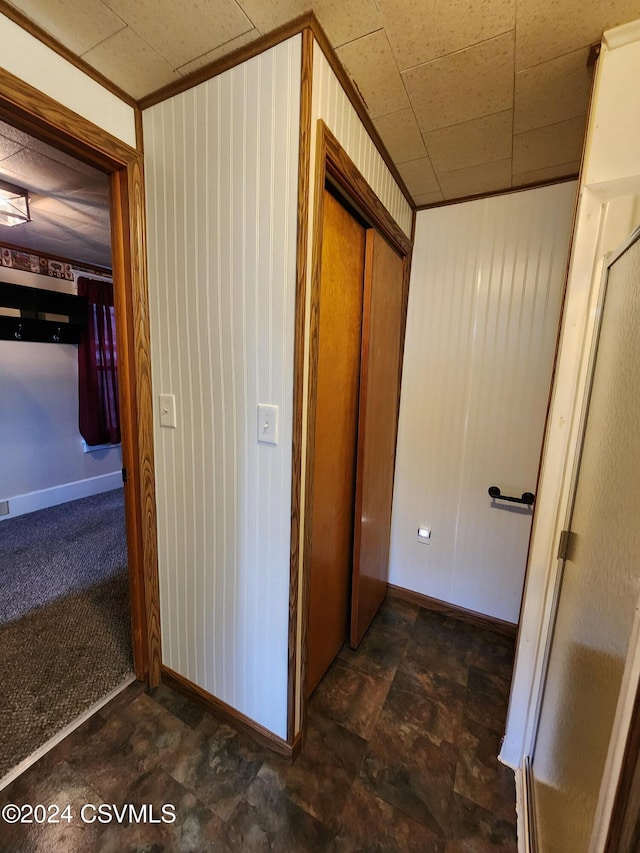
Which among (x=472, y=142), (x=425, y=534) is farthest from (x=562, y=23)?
(x=425, y=534)

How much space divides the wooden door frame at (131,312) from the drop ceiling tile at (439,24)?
3.10 feet

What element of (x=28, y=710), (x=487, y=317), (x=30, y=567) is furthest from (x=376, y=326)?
(x=30, y=567)

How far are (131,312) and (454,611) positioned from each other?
235 cm

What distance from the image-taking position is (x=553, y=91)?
1.18 metres

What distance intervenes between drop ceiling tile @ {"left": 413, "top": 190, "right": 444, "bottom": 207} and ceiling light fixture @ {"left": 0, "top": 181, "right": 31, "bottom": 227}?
7.46ft

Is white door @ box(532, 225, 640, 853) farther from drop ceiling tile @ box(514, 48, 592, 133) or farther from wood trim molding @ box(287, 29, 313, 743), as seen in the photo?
wood trim molding @ box(287, 29, 313, 743)

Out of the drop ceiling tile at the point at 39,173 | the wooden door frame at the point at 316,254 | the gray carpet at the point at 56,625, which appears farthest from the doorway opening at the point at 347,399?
the drop ceiling tile at the point at 39,173

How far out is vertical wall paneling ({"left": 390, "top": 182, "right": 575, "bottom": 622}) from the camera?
5.73ft

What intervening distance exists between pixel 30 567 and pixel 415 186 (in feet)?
11.6

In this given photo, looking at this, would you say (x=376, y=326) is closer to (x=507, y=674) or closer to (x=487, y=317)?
(x=487, y=317)

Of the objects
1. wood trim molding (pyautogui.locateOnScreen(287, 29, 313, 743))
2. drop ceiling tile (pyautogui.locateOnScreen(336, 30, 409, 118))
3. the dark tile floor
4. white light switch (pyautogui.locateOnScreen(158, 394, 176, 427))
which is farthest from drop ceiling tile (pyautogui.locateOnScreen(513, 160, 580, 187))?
the dark tile floor

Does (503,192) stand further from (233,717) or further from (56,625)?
(56,625)

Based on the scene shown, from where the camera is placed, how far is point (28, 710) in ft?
4.71

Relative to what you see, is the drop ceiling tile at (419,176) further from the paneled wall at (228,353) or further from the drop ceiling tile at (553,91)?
the paneled wall at (228,353)
